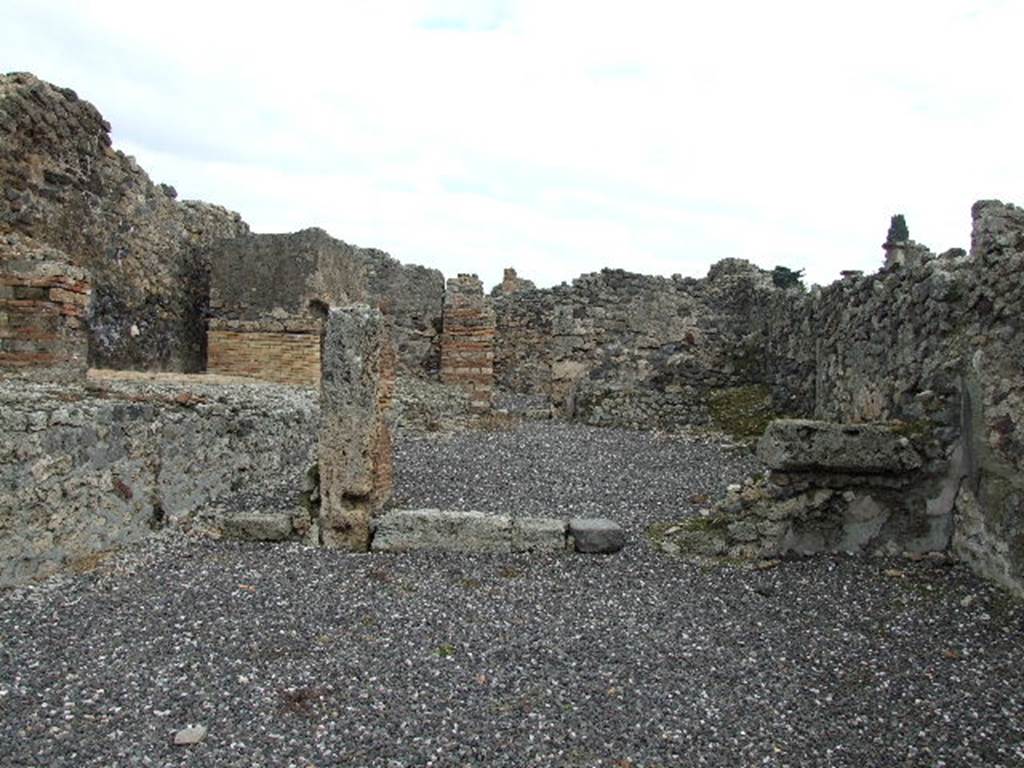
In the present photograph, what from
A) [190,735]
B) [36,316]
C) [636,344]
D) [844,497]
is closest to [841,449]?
[844,497]

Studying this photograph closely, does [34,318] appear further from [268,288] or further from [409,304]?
[409,304]

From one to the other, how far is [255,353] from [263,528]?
278 inches

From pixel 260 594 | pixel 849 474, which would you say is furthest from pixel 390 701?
pixel 849 474

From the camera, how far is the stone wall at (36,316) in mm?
7996

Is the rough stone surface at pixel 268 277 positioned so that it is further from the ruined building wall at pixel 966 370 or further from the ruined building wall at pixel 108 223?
the ruined building wall at pixel 966 370

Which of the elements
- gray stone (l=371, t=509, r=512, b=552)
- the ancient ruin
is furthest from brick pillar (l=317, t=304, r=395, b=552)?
gray stone (l=371, t=509, r=512, b=552)

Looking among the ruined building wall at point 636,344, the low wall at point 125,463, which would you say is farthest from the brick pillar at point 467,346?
the low wall at point 125,463

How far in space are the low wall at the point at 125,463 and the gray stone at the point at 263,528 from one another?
225mm

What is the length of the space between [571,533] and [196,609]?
305 cm

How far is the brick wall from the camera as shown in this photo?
13359mm

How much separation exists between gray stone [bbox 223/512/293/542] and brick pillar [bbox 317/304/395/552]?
0.33 meters

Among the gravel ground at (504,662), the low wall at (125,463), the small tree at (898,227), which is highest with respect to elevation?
the small tree at (898,227)

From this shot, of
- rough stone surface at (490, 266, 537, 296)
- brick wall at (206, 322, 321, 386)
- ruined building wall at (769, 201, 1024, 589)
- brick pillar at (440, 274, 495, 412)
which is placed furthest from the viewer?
rough stone surface at (490, 266, 537, 296)

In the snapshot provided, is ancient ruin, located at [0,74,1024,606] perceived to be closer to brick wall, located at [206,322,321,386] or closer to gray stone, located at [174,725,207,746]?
brick wall, located at [206,322,321,386]
